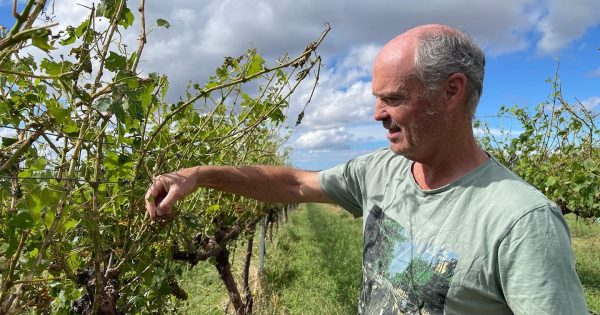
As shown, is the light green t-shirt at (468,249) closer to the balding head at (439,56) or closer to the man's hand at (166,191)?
the balding head at (439,56)

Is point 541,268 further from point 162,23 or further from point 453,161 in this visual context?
point 162,23

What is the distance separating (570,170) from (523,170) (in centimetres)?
97

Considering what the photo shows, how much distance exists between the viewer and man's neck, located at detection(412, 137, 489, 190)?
1.79 metres

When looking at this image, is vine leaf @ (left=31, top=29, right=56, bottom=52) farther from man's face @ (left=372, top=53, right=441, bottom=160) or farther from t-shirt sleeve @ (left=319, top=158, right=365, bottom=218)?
t-shirt sleeve @ (left=319, top=158, right=365, bottom=218)

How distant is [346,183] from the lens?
2.38 m

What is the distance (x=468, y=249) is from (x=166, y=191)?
1.00 m

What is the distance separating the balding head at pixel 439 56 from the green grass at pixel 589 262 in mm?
6458

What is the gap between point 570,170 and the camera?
632 cm

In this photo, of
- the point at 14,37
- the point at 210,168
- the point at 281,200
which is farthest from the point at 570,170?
the point at 14,37

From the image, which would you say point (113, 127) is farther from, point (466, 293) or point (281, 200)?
point (466, 293)

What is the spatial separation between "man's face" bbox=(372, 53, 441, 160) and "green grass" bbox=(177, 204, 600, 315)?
3.43 metres

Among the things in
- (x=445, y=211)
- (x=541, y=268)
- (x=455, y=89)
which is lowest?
(x=541, y=268)

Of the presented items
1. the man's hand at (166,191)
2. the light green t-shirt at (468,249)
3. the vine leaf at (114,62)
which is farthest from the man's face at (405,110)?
the vine leaf at (114,62)

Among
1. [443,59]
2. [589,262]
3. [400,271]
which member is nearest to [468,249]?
[400,271]
